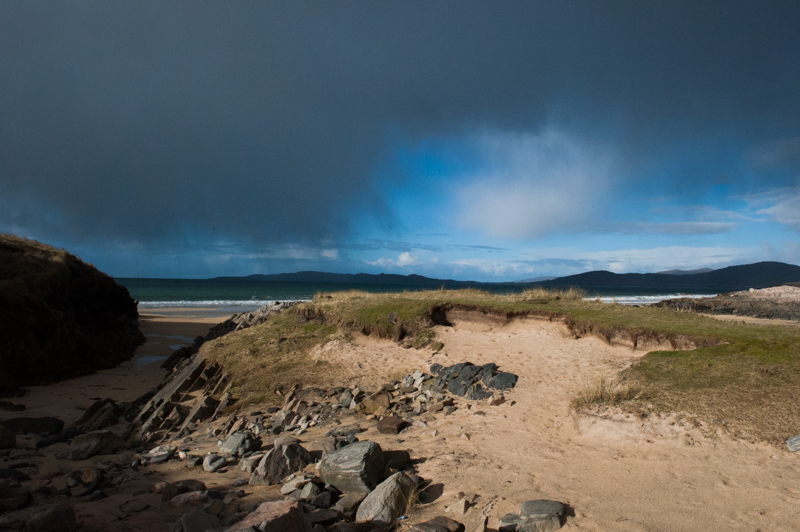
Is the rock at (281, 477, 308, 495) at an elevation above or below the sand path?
below

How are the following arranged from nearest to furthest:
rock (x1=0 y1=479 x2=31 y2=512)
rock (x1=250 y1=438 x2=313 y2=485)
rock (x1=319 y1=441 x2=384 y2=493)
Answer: rock (x1=0 y1=479 x2=31 y2=512)
rock (x1=319 y1=441 x2=384 y2=493)
rock (x1=250 y1=438 x2=313 y2=485)

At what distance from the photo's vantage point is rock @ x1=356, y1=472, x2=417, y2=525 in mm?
5238

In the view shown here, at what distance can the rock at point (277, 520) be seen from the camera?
13.6 feet

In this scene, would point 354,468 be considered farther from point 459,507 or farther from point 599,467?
point 599,467

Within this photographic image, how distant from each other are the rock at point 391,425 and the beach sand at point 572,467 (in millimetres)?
213

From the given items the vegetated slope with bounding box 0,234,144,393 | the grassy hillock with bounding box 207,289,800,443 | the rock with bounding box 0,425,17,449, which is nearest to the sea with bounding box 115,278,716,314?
the grassy hillock with bounding box 207,289,800,443

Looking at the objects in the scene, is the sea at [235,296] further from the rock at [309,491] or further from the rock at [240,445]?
the rock at [309,491]

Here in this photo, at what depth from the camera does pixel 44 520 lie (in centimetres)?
448

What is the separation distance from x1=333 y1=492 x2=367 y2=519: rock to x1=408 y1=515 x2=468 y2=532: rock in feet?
3.36

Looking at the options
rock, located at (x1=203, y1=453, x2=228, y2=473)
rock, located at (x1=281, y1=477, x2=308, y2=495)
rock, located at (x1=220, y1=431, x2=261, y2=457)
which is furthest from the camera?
rock, located at (x1=220, y1=431, x2=261, y2=457)

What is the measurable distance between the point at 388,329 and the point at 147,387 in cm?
962

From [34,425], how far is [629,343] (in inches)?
644

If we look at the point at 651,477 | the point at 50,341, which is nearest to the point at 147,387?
the point at 50,341

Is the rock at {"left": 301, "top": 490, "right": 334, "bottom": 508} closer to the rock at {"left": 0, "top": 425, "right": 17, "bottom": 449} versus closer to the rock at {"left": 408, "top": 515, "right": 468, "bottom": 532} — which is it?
the rock at {"left": 408, "top": 515, "right": 468, "bottom": 532}
